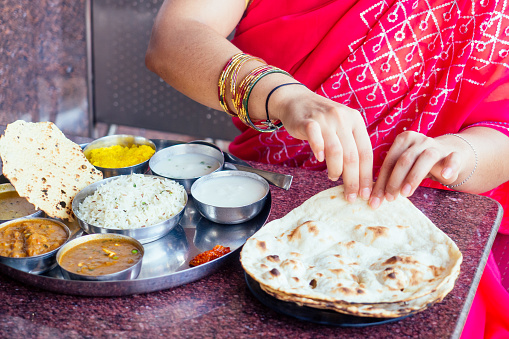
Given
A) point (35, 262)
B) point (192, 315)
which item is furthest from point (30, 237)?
point (192, 315)

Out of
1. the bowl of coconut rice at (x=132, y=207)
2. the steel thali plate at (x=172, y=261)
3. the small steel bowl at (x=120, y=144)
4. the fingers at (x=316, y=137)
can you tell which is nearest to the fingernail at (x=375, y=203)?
the fingers at (x=316, y=137)

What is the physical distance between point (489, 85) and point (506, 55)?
122 mm

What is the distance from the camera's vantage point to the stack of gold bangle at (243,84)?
1546mm

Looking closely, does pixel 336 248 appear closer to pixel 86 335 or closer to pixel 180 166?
pixel 86 335

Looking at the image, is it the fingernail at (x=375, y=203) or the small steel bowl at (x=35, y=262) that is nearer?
the small steel bowl at (x=35, y=262)

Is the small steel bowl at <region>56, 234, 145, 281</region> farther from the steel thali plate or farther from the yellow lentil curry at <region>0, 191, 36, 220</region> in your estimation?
the yellow lentil curry at <region>0, 191, 36, 220</region>

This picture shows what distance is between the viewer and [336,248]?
1.21m

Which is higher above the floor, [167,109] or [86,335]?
[86,335]

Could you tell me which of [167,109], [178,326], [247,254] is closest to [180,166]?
[247,254]

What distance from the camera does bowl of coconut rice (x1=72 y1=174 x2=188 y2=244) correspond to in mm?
1303

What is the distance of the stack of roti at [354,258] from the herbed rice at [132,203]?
310 millimetres

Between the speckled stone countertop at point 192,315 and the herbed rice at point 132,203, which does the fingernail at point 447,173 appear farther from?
the herbed rice at point 132,203

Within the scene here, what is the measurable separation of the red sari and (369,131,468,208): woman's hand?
40cm

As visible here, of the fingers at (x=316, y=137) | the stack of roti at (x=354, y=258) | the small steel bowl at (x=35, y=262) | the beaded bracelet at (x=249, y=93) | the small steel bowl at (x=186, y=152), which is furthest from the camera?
the small steel bowl at (x=186, y=152)
